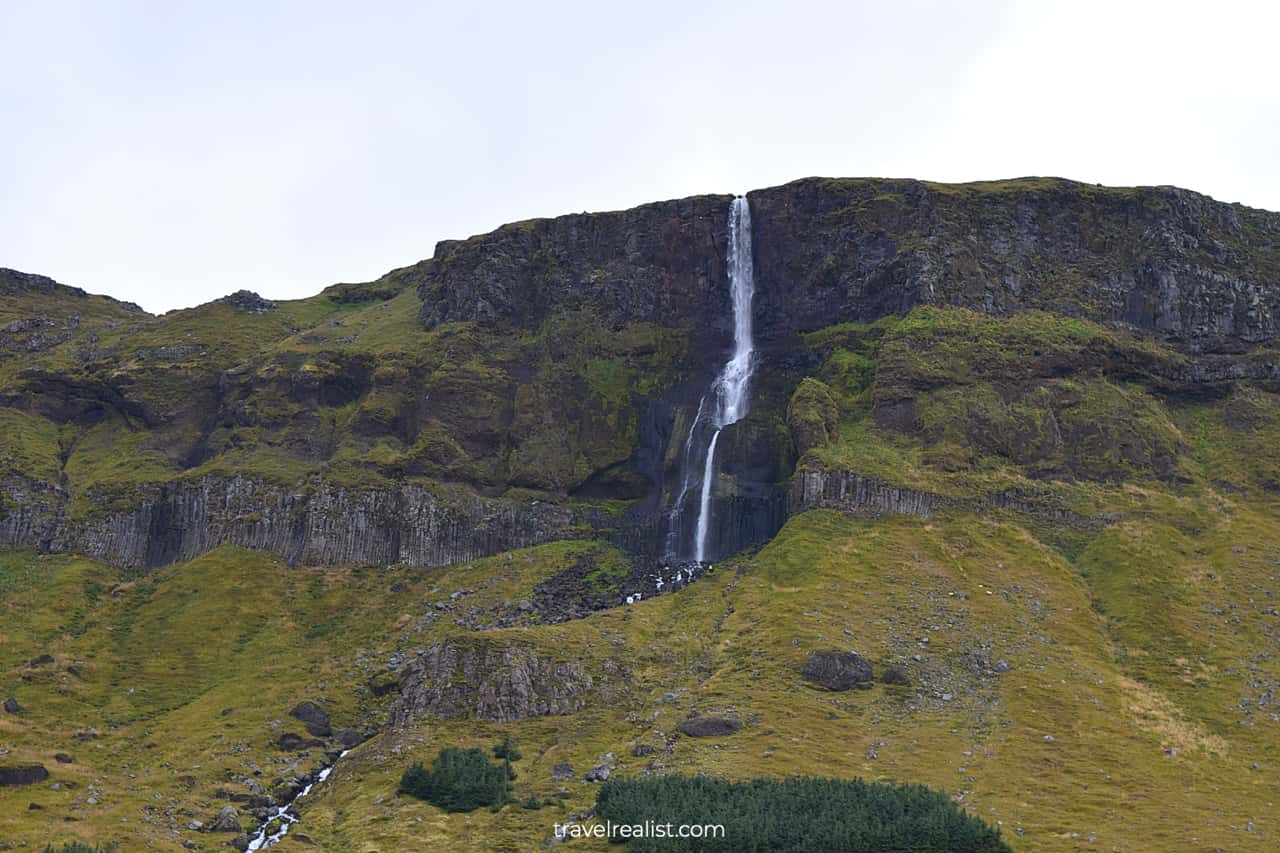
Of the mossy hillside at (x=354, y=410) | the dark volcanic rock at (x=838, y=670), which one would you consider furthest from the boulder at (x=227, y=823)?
the mossy hillside at (x=354, y=410)

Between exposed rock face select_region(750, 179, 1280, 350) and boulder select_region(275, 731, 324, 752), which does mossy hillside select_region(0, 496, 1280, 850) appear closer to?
boulder select_region(275, 731, 324, 752)

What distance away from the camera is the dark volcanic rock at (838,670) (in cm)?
11156

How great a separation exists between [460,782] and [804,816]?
29.5 meters

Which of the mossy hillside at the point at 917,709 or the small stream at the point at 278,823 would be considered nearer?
the mossy hillside at the point at 917,709

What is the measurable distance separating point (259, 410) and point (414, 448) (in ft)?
82.2

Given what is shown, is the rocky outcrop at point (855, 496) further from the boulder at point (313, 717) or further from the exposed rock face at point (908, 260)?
the boulder at point (313, 717)

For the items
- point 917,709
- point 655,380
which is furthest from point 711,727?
point 655,380

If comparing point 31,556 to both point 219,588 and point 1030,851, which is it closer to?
point 219,588

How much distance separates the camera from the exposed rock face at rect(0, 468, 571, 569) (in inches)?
6083

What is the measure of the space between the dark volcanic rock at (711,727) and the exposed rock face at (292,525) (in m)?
55.1

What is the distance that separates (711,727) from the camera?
105m

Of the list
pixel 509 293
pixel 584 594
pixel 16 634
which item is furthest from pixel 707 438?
pixel 16 634

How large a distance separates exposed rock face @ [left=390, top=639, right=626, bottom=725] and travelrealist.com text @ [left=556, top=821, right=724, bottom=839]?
22.5 meters

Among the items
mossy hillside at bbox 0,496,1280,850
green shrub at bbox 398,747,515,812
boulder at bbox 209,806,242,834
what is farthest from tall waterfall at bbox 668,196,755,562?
boulder at bbox 209,806,242,834
